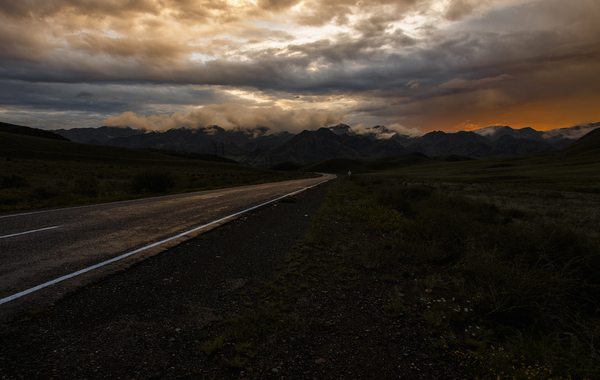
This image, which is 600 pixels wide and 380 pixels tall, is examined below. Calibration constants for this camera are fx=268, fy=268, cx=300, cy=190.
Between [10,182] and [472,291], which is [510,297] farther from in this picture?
[10,182]

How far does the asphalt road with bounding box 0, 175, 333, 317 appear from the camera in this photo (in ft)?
15.2

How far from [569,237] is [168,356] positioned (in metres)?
7.96

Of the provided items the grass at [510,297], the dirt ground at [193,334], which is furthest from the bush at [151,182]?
the grass at [510,297]

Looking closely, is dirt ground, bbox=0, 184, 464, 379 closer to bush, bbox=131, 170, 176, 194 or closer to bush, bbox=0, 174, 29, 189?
bush, bbox=131, 170, 176, 194

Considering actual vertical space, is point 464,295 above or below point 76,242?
below

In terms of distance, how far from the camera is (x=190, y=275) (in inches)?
214

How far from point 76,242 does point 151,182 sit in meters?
15.4

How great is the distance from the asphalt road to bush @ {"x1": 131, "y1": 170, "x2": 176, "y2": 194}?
890 centimetres

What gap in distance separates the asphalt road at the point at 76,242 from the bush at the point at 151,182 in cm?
890

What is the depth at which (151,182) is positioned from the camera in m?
Answer: 21.1

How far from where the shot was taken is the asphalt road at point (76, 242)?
4.62 m

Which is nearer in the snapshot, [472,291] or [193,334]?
[193,334]

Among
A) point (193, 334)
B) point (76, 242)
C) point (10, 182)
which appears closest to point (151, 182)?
point (10, 182)

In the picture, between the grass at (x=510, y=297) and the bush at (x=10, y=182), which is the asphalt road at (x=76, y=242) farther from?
the bush at (x=10, y=182)
